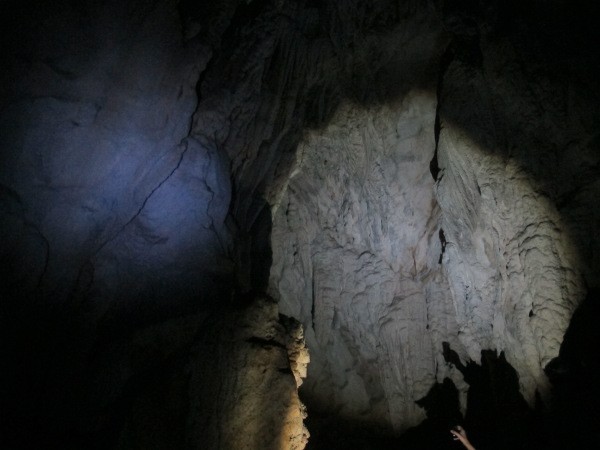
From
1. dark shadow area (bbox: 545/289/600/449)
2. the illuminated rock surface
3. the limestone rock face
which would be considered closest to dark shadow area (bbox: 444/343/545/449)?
the illuminated rock surface

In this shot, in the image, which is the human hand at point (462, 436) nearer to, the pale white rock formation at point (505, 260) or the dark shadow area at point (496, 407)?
the dark shadow area at point (496, 407)

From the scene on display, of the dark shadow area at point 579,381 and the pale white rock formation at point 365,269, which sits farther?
the pale white rock formation at point 365,269

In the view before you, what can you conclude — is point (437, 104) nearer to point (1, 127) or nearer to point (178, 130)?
point (178, 130)

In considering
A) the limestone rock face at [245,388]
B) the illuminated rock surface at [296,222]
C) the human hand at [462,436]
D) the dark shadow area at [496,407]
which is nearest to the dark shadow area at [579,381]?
the illuminated rock surface at [296,222]

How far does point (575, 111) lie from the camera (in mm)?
2717

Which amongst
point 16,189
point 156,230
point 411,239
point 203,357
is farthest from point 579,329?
point 16,189

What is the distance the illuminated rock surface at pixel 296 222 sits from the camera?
2926 mm

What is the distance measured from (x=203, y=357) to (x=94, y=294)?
1381 mm

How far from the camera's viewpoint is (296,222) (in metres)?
4.77

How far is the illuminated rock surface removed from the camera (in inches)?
115

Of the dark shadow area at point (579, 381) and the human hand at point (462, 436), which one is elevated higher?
the dark shadow area at point (579, 381)

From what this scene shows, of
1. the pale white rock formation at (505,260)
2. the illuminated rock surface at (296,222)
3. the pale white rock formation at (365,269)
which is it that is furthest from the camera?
the pale white rock formation at (365,269)

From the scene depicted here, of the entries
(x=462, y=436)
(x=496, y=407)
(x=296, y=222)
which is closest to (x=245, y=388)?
(x=462, y=436)

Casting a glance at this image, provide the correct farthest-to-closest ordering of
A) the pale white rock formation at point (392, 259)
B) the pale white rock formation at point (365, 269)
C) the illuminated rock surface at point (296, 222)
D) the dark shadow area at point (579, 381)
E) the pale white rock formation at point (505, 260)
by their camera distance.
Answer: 1. the pale white rock formation at point (365, 269)
2. the pale white rock formation at point (392, 259)
3. the illuminated rock surface at point (296, 222)
4. the pale white rock formation at point (505, 260)
5. the dark shadow area at point (579, 381)
